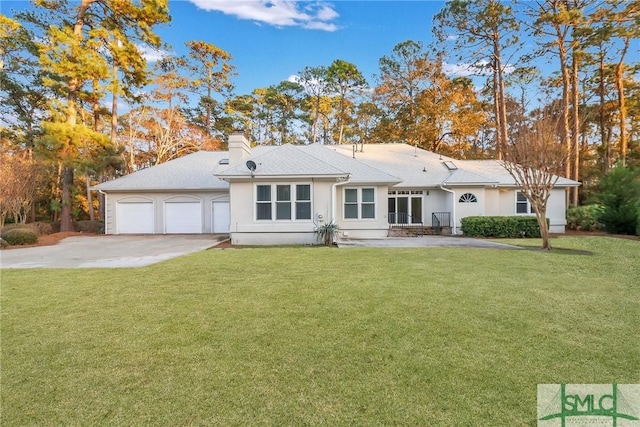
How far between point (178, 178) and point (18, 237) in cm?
729

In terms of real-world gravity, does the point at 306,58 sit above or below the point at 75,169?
above

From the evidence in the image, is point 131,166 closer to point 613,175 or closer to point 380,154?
point 380,154

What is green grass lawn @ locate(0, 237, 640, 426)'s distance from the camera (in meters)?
2.37

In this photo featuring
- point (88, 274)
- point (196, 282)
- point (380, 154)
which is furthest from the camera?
point (380, 154)

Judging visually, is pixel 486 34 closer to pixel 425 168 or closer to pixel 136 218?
pixel 425 168

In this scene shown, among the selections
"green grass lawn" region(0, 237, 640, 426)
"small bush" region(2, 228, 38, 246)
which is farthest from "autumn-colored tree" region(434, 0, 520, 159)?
"small bush" region(2, 228, 38, 246)

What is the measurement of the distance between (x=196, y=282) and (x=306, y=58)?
28528mm

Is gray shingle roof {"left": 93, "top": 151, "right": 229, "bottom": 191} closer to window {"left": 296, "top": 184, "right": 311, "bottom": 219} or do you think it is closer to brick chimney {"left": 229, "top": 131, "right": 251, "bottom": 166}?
brick chimney {"left": 229, "top": 131, "right": 251, "bottom": 166}

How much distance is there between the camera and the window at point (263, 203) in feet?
42.0

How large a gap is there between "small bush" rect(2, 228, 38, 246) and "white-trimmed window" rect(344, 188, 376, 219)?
13589 mm

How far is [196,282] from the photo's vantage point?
622cm

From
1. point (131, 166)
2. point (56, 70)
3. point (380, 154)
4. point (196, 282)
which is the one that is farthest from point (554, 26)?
point (131, 166)

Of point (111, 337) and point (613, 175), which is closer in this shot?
point (111, 337)

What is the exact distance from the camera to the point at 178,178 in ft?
59.1
